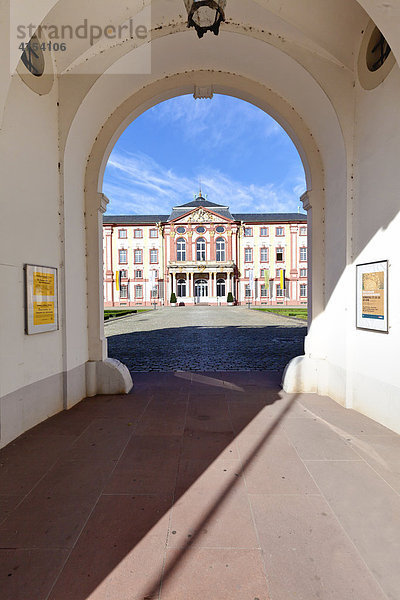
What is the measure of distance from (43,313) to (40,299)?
0.21 metres

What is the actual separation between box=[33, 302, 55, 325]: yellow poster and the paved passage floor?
4.78ft

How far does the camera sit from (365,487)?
2604mm

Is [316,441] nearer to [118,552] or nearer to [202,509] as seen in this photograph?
[202,509]

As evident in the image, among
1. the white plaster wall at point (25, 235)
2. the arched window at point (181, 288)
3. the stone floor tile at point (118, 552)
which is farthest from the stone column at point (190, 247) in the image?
the stone floor tile at point (118, 552)

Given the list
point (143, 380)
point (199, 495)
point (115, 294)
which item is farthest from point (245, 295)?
point (199, 495)

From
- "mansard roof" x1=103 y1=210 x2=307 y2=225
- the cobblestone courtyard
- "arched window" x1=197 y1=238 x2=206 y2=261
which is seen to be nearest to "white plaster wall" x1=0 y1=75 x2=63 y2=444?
the cobblestone courtyard

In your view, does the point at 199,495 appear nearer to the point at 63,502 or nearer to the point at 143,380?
the point at 63,502

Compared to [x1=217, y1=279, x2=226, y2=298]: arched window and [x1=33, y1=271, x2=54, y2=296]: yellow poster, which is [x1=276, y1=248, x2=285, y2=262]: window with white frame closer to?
[x1=217, y1=279, x2=226, y2=298]: arched window

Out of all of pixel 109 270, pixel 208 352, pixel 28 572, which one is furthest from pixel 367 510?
pixel 109 270

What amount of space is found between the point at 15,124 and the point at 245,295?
1860 inches

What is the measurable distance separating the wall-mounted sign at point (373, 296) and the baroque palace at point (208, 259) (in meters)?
44.4

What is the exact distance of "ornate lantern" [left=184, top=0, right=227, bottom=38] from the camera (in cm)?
305

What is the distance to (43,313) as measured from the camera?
412 centimetres

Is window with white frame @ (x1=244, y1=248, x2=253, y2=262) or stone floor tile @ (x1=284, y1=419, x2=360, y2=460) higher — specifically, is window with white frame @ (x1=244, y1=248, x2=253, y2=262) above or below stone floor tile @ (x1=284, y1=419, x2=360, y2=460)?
above
